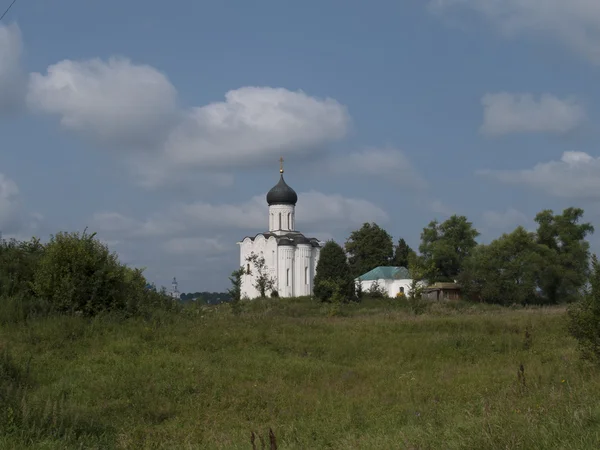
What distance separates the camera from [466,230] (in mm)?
59781

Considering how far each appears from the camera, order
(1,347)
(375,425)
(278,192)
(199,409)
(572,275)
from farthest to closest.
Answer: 1. (278,192)
2. (572,275)
3. (1,347)
4. (199,409)
5. (375,425)

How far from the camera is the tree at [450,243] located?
59031mm

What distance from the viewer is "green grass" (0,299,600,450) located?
6.92 metres

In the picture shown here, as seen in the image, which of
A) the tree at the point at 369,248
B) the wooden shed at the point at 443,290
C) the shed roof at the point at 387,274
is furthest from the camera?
the tree at the point at 369,248

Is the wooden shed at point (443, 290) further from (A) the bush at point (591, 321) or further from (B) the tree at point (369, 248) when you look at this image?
(A) the bush at point (591, 321)

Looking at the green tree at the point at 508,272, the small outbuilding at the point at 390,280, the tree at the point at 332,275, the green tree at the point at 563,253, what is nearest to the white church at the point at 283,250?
the small outbuilding at the point at 390,280

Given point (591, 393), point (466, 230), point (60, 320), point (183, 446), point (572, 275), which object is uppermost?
point (466, 230)

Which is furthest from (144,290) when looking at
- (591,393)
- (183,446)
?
(591,393)

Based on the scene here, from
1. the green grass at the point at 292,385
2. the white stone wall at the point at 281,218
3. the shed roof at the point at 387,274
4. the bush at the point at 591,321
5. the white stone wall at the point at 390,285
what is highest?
the white stone wall at the point at 281,218

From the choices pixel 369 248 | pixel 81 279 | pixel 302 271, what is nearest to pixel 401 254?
pixel 369 248

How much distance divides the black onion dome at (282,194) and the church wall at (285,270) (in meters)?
4.53

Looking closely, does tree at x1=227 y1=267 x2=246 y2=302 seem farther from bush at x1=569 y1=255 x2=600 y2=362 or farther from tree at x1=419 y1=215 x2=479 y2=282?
bush at x1=569 y1=255 x2=600 y2=362

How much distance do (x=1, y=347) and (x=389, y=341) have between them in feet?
30.4

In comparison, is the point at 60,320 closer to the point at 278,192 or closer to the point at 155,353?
the point at 155,353
